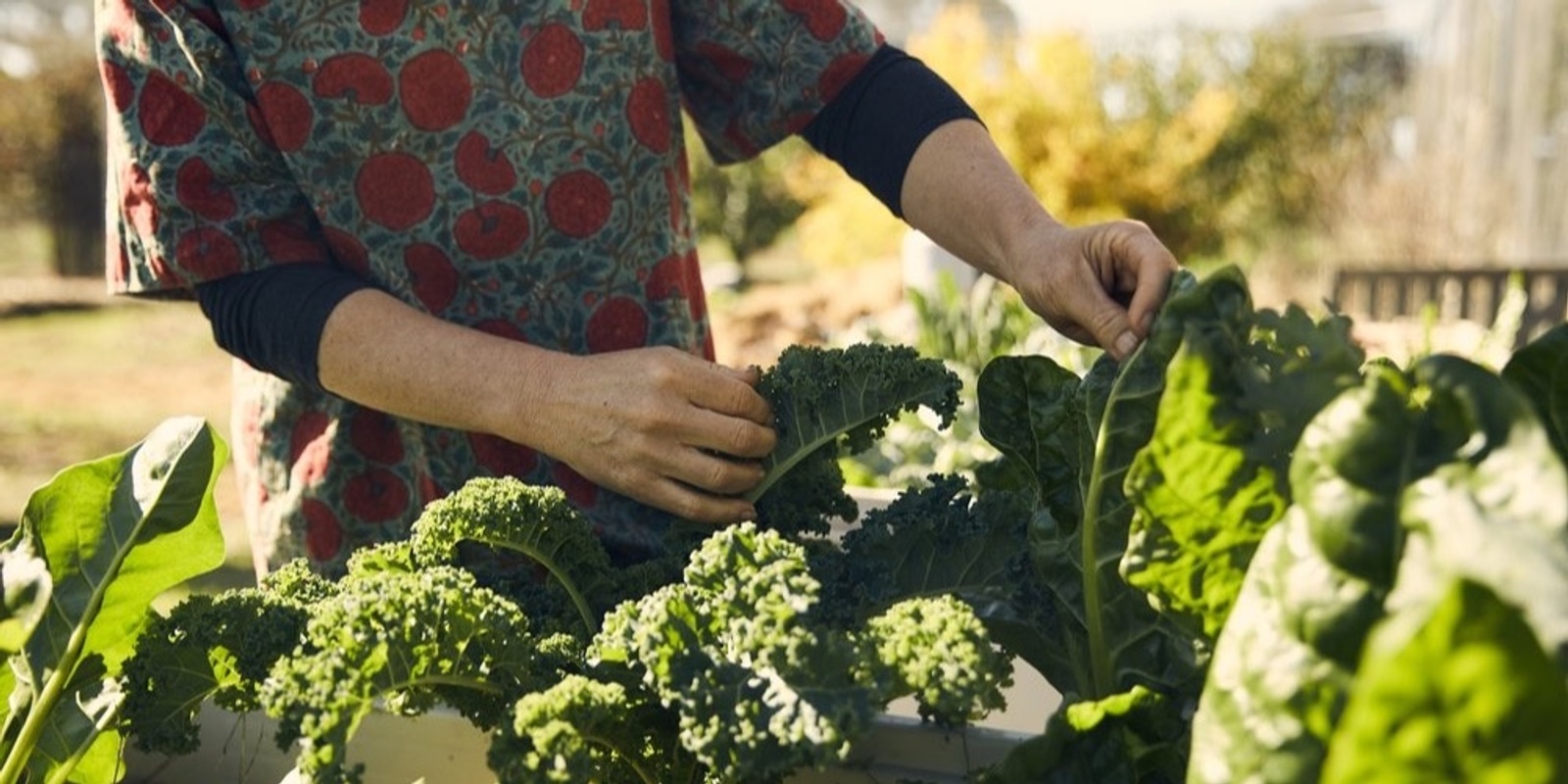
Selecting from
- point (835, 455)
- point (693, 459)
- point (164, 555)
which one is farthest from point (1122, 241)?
point (164, 555)

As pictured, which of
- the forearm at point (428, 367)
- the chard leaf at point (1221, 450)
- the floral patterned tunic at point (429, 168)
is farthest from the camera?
the floral patterned tunic at point (429, 168)

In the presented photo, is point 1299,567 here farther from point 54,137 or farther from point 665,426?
point 54,137

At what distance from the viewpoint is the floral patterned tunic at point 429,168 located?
1493 mm

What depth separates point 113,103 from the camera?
4.95 feet

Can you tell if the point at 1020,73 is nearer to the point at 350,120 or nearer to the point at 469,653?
the point at 350,120

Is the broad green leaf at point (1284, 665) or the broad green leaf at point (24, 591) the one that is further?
the broad green leaf at point (24, 591)

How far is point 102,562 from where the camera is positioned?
107 centimetres

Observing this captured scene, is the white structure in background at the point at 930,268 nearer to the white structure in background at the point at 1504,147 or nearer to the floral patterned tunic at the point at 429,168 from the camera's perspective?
the floral patterned tunic at the point at 429,168

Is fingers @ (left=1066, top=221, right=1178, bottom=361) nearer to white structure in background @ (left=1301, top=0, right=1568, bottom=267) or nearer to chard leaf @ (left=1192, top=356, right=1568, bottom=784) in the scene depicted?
chard leaf @ (left=1192, top=356, right=1568, bottom=784)

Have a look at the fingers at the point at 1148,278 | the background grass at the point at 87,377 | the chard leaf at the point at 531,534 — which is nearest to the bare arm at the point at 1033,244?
the fingers at the point at 1148,278

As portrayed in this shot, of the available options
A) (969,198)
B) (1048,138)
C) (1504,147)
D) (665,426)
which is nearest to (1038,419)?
(665,426)

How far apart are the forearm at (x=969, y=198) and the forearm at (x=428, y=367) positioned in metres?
0.48

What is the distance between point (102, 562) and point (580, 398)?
406 millimetres

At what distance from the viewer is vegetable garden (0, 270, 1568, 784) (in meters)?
0.60
